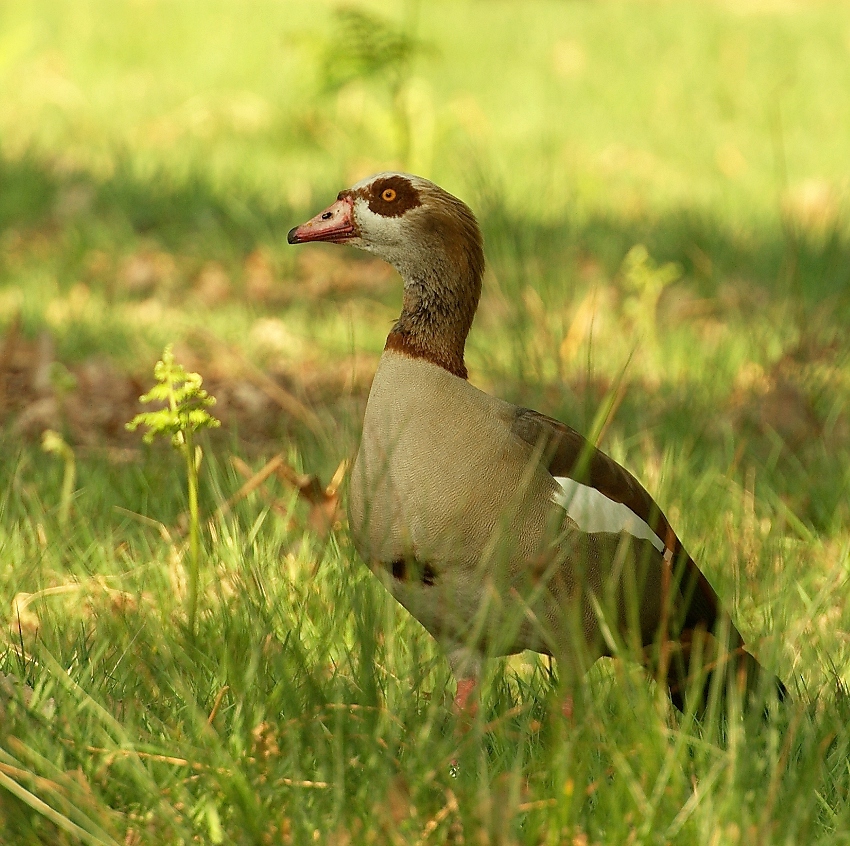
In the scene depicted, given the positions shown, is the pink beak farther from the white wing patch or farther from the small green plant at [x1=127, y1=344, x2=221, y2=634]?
the white wing patch

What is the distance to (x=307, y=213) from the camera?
25.8 feet

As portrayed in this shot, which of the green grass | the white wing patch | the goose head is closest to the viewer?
the green grass

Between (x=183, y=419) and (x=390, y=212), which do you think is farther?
(x=390, y=212)

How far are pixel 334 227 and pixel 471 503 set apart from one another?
2.88 ft

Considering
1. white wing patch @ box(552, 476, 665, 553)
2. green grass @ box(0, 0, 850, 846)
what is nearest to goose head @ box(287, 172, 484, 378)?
green grass @ box(0, 0, 850, 846)

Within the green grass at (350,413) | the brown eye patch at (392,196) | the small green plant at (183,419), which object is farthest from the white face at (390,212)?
the small green plant at (183,419)

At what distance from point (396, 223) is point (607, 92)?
32.8 feet

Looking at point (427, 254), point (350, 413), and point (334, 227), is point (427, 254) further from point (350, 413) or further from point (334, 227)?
point (350, 413)

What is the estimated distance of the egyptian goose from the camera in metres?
2.87

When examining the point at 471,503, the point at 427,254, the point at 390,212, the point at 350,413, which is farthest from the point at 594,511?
the point at 350,413

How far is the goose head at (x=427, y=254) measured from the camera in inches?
125

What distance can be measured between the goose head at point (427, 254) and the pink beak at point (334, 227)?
3 centimetres

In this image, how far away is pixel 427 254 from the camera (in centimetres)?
321

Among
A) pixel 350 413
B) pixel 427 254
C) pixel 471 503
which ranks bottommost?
pixel 350 413
